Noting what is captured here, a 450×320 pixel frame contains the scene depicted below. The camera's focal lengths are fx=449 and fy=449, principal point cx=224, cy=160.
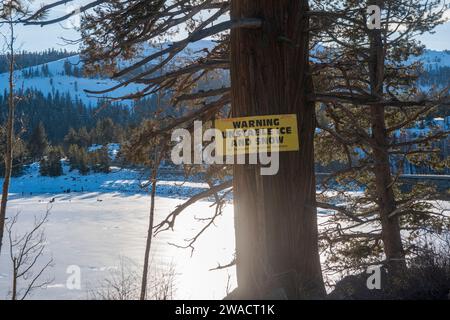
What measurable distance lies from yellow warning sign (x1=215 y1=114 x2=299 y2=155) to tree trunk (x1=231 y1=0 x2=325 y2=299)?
7 cm

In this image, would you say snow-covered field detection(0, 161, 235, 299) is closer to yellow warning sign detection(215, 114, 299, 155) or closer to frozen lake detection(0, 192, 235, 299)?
frozen lake detection(0, 192, 235, 299)

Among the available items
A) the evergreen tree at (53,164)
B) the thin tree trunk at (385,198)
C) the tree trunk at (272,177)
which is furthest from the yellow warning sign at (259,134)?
the evergreen tree at (53,164)

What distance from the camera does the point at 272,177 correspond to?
3564mm

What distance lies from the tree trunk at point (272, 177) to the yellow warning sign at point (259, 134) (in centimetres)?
7

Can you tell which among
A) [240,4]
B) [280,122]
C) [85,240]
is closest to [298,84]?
[280,122]

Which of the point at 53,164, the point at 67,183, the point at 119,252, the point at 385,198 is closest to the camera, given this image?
the point at 385,198

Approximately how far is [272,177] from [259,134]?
1.18ft

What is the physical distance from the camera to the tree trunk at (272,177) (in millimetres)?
3521

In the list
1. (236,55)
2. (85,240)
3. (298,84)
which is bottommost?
(85,240)

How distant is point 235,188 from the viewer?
3639 mm

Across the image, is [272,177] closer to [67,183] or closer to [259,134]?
[259,134]

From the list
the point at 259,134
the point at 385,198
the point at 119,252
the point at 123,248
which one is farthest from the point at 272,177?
the point at 123,248
